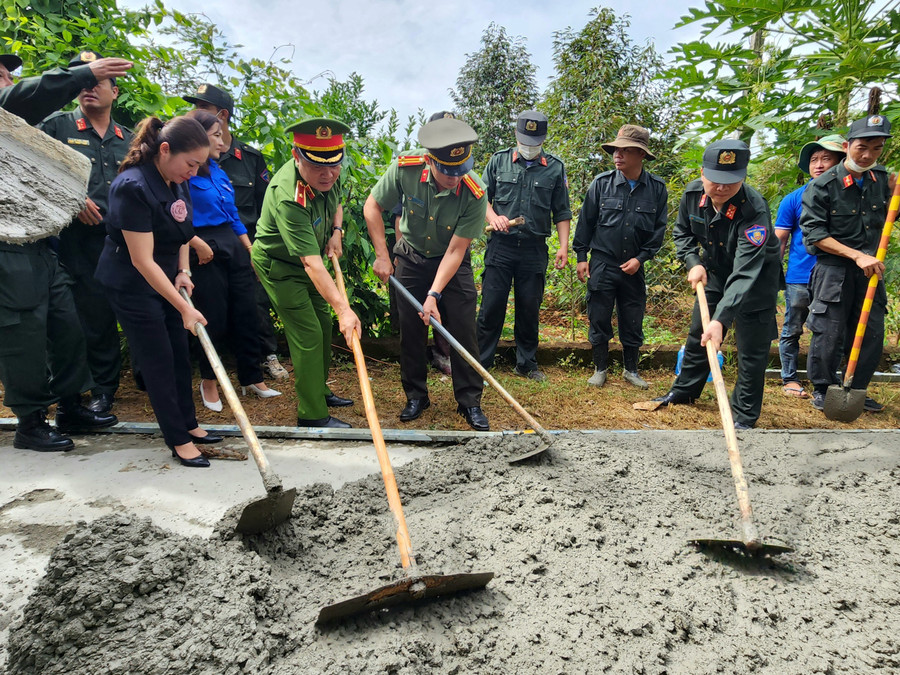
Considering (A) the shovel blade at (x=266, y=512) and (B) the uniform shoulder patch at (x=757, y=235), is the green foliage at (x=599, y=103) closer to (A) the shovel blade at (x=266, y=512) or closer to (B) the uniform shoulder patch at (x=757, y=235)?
(B) the uniform shoulder patch at (x=757, y=235)

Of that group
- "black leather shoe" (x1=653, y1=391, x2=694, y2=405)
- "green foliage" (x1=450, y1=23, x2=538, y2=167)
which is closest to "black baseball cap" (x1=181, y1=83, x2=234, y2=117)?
"black leather shoe" (x1=653, y1=391, x2=694, y2=405)

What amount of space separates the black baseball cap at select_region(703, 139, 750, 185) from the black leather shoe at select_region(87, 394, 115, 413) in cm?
373

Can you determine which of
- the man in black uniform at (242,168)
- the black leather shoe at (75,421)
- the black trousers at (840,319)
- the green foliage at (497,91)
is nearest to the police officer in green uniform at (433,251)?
the man in black uniform at (242,168)

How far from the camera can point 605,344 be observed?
4.48 meters

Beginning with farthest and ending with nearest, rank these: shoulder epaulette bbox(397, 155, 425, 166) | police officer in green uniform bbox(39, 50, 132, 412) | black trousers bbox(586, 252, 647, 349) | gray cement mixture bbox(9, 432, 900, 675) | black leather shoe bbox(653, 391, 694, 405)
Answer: black trousers bbox(586, 252, 647, 349) < black leather shoe bbox(653, 391, 694, 405) < shoulder epaulette bbox(397, 155, 425, 166) < police officer in green uniform bbox(39, 50, 132, 412) < gray cement mixture bbox(9, 432, 900, 675)

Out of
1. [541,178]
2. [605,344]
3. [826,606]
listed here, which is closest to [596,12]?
[541,178]

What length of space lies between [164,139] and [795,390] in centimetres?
460

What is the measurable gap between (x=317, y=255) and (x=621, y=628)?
2.10m

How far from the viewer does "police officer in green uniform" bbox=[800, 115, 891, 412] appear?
3.58 meters

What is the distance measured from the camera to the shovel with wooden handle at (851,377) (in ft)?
11.3

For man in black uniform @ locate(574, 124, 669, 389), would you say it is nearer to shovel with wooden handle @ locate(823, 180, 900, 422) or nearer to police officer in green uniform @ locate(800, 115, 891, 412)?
police officer in green uniform @ locate(800, 115, 891, 412)

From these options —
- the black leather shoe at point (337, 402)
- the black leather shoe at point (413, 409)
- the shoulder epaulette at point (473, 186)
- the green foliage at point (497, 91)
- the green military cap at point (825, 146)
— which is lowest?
the black leather shoe at point (337, 402)

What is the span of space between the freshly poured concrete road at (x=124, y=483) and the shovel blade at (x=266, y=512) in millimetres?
265

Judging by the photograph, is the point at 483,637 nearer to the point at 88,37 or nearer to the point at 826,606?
the point at 826,606
